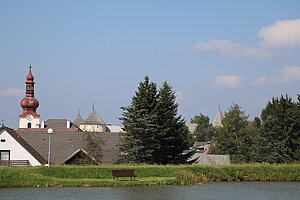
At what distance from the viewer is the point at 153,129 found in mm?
49906

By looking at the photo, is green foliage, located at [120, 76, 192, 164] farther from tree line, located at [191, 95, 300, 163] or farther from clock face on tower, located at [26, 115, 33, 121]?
clock face on tower, located at [26, 115, 33, 121]

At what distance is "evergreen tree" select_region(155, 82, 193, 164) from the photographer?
52.0 meters

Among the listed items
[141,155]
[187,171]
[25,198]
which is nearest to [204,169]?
[187,171]

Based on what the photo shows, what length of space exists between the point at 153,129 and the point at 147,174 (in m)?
9.81

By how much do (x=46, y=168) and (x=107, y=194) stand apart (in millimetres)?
10316

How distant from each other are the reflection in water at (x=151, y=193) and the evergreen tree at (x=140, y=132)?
1466cm

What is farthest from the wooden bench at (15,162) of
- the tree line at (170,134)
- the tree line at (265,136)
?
the tree line at (265,136)

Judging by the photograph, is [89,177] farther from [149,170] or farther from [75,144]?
[75,144]

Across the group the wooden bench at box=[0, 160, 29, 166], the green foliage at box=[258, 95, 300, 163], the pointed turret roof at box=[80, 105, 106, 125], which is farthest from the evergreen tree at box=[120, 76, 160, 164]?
the pointed turret roof at box=[80, 105, 106, 125]

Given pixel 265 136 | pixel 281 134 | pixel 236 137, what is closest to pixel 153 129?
pixel 265 136

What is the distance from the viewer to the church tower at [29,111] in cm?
10219

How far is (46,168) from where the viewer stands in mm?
38281

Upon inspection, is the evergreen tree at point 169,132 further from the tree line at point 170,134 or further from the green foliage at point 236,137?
the green foliage at point 236,137

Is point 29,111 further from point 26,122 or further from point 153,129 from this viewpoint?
point 153,129
